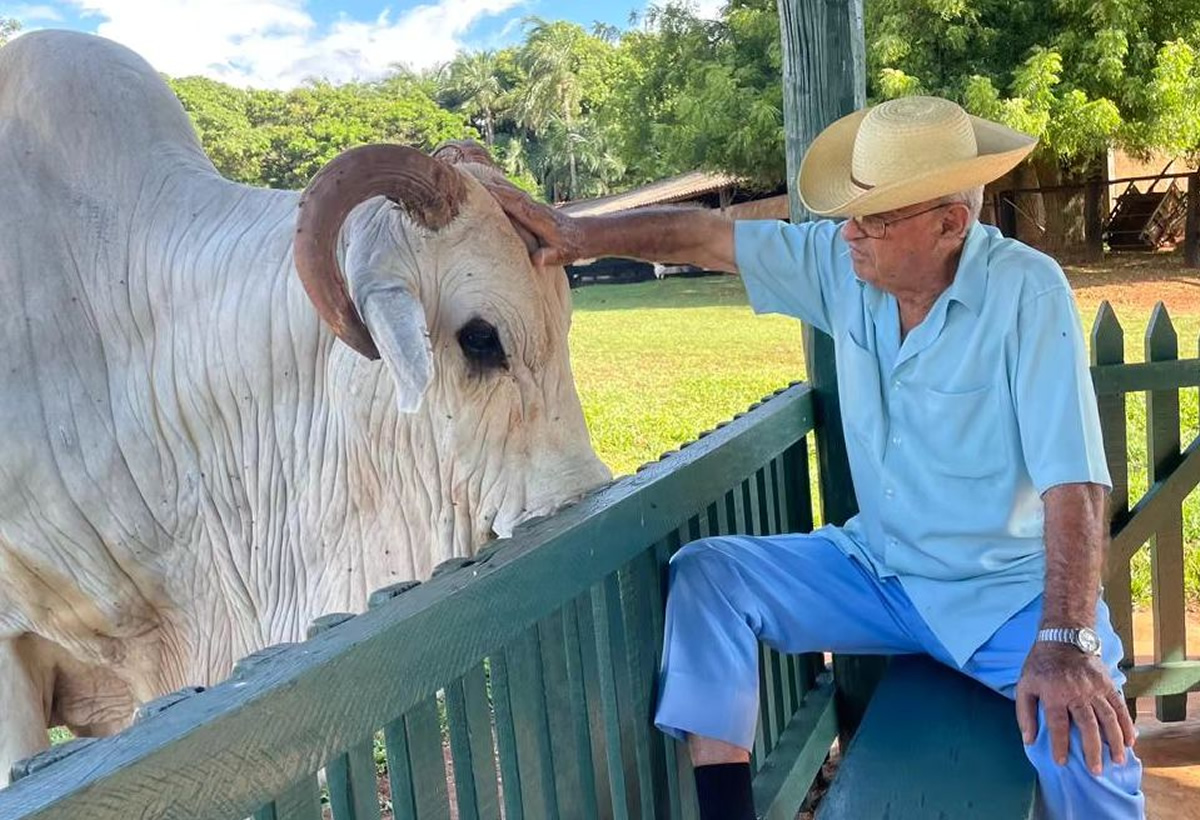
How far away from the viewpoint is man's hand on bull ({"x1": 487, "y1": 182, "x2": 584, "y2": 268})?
2973mm

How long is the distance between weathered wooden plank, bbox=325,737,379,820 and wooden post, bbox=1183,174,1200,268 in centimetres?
2133

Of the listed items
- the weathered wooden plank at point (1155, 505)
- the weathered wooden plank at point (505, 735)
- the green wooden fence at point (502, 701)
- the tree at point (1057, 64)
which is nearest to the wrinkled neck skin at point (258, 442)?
the green wooden fence at point (502, 701)

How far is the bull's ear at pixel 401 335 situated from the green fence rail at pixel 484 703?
47 centimetres

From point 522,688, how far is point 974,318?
142 centimetres

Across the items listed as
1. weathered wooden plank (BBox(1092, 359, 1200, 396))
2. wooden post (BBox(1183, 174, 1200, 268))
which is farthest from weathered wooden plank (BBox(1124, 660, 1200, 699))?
wooden post (BBox(1183, 174, 1200, 268))

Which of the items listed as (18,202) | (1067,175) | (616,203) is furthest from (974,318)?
(616,203)

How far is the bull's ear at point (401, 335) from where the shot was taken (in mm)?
2631

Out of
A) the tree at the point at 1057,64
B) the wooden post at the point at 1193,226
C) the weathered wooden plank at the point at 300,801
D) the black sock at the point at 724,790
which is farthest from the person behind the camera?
the wooden post at the point at 1193,226

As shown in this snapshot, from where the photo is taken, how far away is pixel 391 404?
3072mm

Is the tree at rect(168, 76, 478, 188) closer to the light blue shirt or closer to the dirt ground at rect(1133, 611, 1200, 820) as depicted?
the dirt ground at rect(1133, 611, 1200, 820)

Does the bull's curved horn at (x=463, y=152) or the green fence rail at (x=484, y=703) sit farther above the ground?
the bull's curved horn at (x=463, y=152)

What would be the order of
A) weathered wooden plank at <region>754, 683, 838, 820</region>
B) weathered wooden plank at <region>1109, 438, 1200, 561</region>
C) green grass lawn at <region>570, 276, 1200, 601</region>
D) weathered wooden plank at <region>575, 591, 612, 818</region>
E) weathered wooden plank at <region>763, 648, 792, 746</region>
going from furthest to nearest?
1. green grass lawn at <region>570, 276, 1200, 601</region>
2. weathered wooden plank at <region>1109, 438, 1200, 561</region>
3. weathered wooden plank at <region>763, 648, 792, 746</region>
4. weathered wooden plank at <region>754, 683, 838, 820</region>
5. weathered wooden plank at <region>575, 591, 612, 818</region>

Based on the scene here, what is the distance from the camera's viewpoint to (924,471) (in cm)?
291

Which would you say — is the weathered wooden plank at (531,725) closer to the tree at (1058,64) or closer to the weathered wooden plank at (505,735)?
the weathered wooden plank at (505,735)
